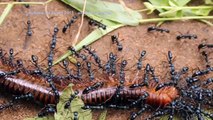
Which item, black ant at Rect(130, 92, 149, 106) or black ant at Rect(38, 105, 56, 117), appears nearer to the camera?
black ant at Rect(38, 105, 56, 117)

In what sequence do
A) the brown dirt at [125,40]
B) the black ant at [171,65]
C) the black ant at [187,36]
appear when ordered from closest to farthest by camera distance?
the black ant at [171,65] < the brown dirt at [125,40] < the black ant at [187,36]

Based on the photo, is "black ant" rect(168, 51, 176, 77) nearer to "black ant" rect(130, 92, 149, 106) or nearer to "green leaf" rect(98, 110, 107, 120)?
"black ant" rect(130, 92, 149, 106)

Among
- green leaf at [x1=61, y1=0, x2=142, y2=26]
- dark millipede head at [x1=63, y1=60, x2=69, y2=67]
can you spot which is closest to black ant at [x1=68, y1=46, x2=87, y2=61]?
dark millipede head at [x1=63, y1=60, x2=69, y2=67]

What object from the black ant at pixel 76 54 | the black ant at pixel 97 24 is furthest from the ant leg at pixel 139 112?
the black ant at pixel 97 24

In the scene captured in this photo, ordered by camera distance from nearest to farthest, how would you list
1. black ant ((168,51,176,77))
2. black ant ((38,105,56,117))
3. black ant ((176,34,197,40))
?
black ant ((38,105,56,117)) < black ant ((168,51,176,77)) < black ant ((176,34,197,40))

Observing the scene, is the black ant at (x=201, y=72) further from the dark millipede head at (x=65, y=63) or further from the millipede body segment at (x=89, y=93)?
the dark millipede head at (x=65, y=63)

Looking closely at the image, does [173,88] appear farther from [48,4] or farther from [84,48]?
[48,4]

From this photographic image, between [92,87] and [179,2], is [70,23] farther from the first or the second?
[179,2]

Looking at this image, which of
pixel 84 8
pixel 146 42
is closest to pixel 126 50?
pixel 146 42
